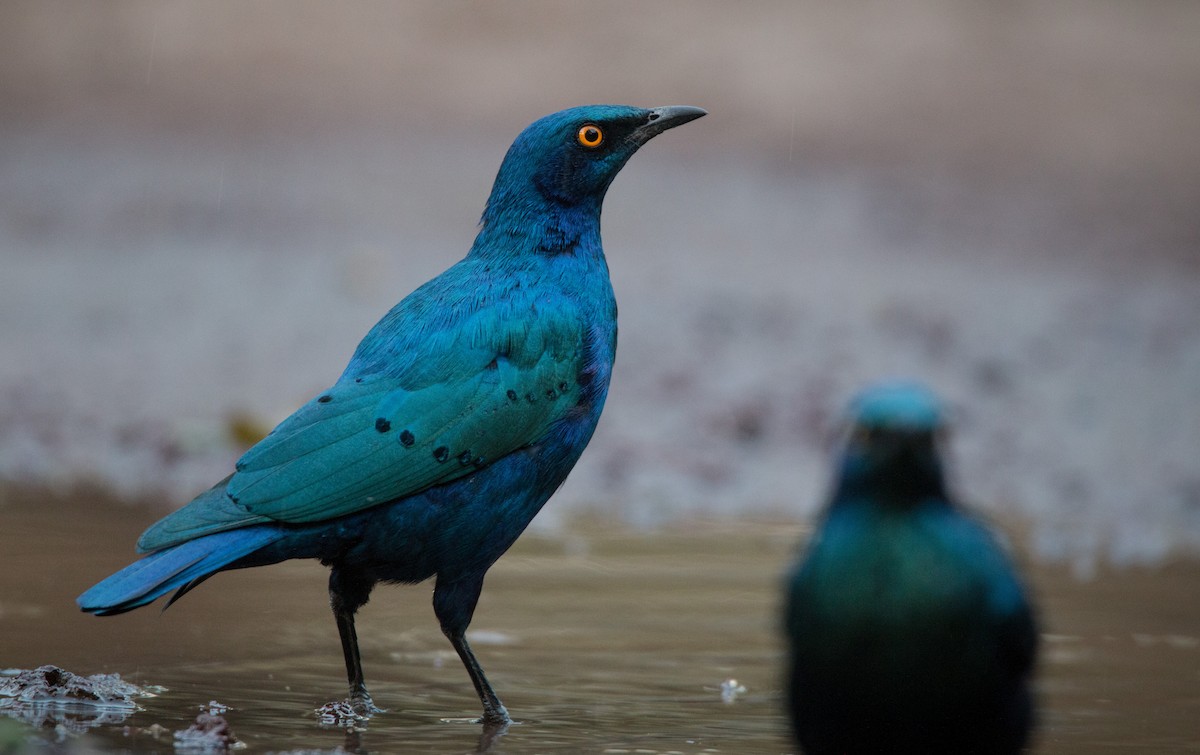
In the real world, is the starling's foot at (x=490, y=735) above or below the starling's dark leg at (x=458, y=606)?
below

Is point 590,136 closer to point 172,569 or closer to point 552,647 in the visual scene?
point 552,647

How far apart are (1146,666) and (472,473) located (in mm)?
1760

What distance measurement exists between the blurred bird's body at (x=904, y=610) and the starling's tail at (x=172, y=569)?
132 centimetres

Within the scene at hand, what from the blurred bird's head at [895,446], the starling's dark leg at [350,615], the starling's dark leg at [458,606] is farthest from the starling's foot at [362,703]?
the blurred bird's head at [895,446]

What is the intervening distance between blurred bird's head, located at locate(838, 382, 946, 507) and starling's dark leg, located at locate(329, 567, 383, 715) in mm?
1507

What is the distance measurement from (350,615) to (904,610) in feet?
5.33

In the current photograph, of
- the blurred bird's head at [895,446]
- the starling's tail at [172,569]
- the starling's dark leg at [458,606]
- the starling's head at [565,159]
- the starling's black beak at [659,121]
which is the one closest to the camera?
the blurred bird's head at [895,446]

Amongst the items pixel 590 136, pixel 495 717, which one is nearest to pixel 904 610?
pixel 495 717

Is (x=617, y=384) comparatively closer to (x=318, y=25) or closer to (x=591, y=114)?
(x=591, y=114)

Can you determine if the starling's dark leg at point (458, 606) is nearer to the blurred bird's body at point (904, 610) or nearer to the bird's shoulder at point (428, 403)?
the bird's shoulder at point (428, 403)

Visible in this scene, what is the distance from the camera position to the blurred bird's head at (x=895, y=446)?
268cm

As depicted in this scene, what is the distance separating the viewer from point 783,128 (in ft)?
44.5

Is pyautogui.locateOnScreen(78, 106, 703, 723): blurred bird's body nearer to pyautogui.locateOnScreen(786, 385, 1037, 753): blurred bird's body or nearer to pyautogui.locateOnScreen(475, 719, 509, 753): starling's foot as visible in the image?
pyautogui.locateOnScreen(475, 719, 509, 753): starling's foot

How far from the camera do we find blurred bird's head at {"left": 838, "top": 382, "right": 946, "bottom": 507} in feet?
8.79
